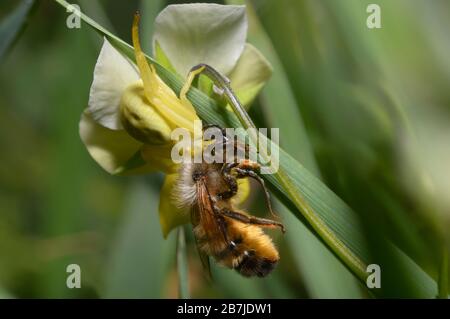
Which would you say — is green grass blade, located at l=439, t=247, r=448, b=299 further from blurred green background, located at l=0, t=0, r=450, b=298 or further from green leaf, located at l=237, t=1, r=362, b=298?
green leaf, located at l=237, t=1, r=362, b=298

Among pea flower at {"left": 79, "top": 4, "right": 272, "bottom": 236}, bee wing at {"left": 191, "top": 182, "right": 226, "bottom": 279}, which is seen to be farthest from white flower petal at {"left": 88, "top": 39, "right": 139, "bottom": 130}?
bee wing at {"left": 191, "top": 182, "right": 226, "bottom": 279}

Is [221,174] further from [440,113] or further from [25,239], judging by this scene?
[25,239]

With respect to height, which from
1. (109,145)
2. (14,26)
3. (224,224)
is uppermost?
(14,26)

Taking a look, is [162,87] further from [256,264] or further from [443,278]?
[443,278]

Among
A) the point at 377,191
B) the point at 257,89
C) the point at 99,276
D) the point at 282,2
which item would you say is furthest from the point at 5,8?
the point at 377,191

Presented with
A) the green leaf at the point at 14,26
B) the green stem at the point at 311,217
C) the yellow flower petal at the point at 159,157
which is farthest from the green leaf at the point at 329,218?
the green leaf at the point at 14,26

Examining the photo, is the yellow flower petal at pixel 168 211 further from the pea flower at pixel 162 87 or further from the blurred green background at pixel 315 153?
the blurred green background at pixel 315 153

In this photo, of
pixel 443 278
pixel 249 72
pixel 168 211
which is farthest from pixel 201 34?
pixel 443 278
